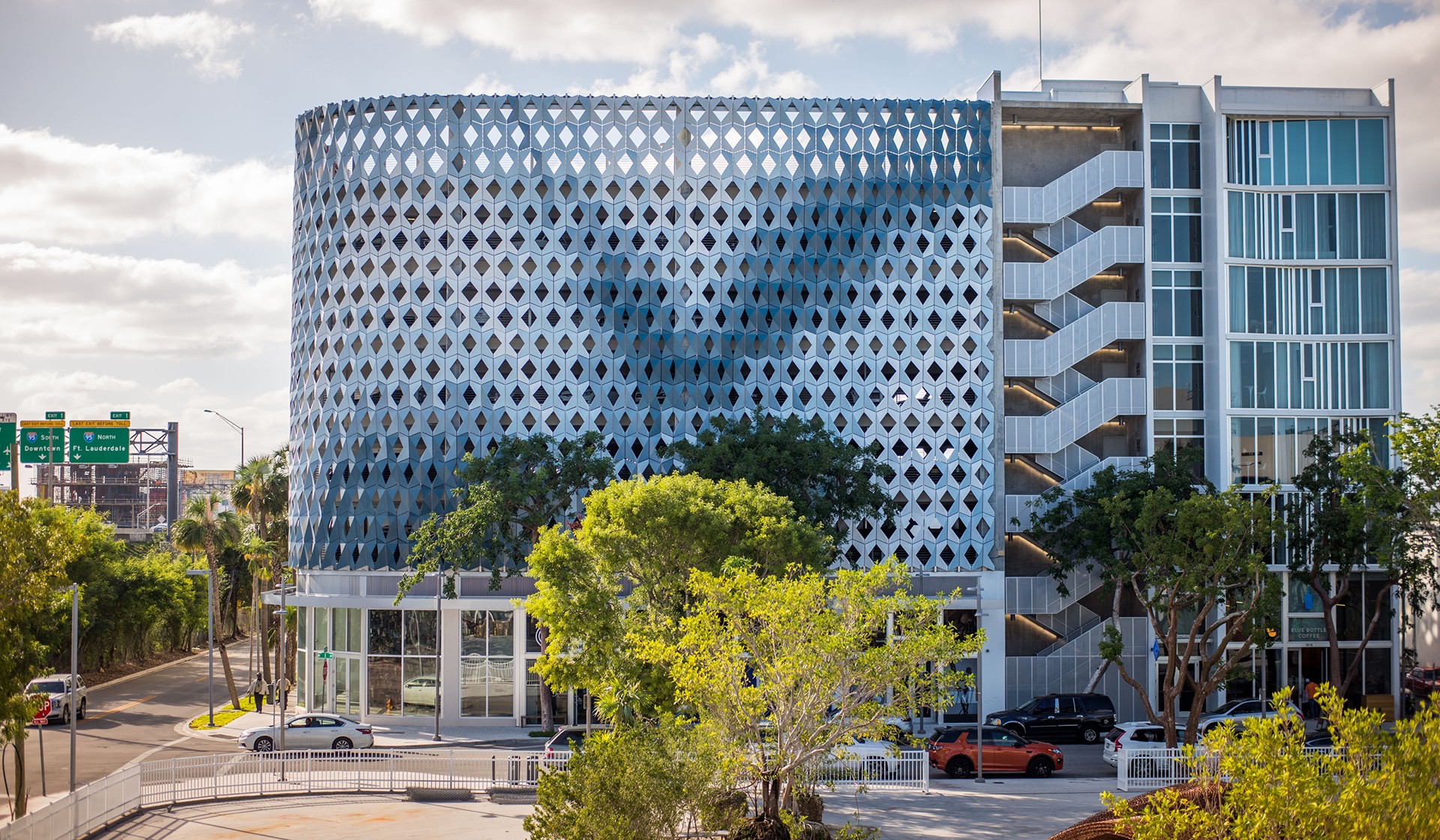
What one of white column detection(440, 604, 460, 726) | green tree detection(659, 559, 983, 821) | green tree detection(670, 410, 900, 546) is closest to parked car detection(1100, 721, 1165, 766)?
green tree detection(670, 410, 900, 546)

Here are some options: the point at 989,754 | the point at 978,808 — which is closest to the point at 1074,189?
the point at 989,754

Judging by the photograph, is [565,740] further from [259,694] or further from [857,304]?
[857,304]

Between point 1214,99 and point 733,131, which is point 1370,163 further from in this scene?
point 733,131

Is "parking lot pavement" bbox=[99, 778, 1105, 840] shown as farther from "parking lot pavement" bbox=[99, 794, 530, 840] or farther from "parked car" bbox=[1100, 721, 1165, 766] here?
"parked car" bbox=[1100, 721, 1165, 766]

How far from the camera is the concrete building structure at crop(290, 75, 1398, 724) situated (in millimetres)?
50375

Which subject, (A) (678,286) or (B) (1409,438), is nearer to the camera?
(B) (1409,438)

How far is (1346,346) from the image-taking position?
51.1 m

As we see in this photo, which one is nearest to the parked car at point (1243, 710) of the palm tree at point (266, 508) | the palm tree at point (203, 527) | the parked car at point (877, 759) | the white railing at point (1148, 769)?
the white railing at point (1148, 769)

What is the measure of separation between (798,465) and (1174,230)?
21666 millimetres

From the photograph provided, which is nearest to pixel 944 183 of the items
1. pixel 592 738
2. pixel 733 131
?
pixel 733 131

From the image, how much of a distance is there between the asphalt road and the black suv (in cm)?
2961

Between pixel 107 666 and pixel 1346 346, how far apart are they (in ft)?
222

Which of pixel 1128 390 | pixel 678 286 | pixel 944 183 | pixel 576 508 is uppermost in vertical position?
pixel 944 183

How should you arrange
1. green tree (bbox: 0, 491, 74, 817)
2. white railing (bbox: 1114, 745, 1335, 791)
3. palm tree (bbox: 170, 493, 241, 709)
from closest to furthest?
green tree (bbox: 0, 491, 74, 817), white railing (bbox: 1114, 745, 1335, 791), palm tree (bbox: 170, 493, 241, 709)
